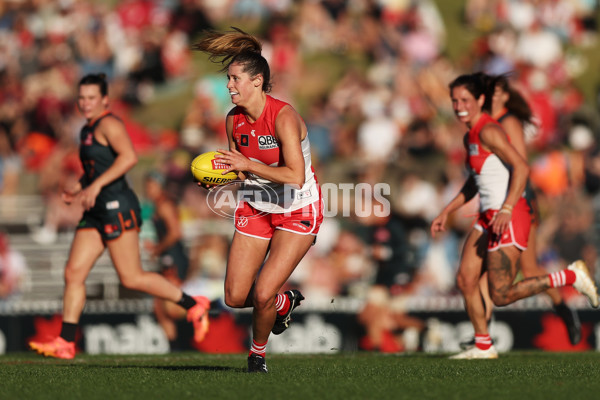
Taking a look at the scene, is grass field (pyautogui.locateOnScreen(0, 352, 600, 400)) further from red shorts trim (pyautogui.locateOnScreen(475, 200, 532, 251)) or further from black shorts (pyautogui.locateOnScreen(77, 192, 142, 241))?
black shorts (pyautogui.locateOnScreen(77, 192, 142, 241))

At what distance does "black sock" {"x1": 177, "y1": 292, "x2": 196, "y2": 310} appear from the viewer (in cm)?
925

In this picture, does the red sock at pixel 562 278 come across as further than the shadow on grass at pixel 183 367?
Yes

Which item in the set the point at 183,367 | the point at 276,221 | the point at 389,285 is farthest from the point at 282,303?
the point at 389,285

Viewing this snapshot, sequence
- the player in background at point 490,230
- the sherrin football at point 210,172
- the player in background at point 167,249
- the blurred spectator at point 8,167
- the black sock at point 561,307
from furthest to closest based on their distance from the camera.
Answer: the blurred spectator at point 8,167 < the player in background at point 167,249 < the black sock at point 561,307 < the player in background at point 490,230 < the sherrin football at point 210,172

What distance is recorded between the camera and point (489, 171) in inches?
347

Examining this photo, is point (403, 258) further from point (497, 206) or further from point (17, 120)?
point (17, 120)

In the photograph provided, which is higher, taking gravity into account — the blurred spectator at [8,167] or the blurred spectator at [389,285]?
the blurred spectator at [8,167]

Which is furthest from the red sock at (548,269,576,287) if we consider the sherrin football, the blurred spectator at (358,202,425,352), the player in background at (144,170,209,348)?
the player in background at (144,170,209,348)

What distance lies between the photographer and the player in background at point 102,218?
8852 millimetres

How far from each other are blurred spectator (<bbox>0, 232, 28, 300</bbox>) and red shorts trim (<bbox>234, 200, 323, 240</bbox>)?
7.56m

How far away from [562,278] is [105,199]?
Answer: 4.26 meters

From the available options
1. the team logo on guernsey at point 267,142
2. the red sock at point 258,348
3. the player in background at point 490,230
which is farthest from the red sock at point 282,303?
the player in background at point 490,230

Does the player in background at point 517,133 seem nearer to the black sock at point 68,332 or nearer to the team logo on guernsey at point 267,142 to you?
the team logo on guernsey at point 267,142

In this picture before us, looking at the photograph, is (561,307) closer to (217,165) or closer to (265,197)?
(265,197)
